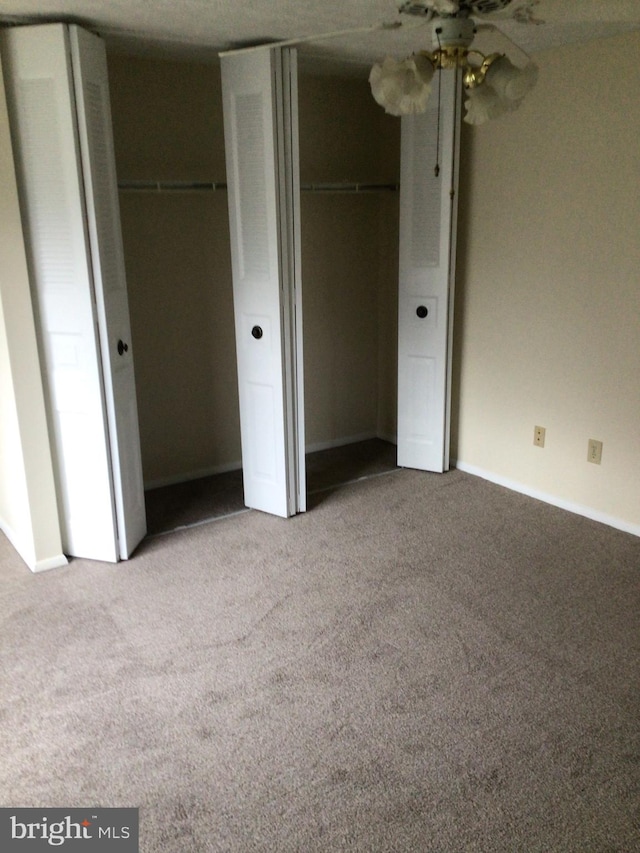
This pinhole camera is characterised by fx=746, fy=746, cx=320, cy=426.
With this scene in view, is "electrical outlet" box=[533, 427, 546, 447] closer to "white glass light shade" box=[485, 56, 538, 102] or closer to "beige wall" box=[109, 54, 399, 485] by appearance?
"beige wall" box=[109, 54, 399, 485]

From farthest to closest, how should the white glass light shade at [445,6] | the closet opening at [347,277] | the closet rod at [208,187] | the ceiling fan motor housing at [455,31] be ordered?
the closet opening at [347,277] → the closet rod at [208,187] → the ceiling fan motor housing at [455,31] → the white glass light shade at [445,6]

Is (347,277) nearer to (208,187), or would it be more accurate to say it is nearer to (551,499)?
(208,187)

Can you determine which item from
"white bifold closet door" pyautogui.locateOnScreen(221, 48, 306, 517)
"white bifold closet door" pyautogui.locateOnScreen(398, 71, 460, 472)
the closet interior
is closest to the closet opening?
the closet interior

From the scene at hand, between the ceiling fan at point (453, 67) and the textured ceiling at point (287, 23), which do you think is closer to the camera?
the ceiling fan at point (453, 67)

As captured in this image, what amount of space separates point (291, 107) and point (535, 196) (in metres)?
1.35

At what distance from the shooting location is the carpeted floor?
2.08 m

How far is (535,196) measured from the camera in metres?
3.89

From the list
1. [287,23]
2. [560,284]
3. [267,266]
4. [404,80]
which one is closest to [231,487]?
[267,266]

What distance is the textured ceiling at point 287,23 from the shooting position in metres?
2.82

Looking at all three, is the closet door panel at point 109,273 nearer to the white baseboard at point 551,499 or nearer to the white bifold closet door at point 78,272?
the white bifold closet door at point 78,272

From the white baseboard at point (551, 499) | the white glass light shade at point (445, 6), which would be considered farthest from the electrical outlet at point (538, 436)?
the white glass light shade at point (445, 6)

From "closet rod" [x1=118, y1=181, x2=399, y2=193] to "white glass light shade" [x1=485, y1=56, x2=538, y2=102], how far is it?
7.82 feet

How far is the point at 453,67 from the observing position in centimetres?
199

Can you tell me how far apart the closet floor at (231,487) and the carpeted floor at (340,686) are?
0.74ft
